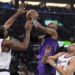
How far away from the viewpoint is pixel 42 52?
6492 millimetres

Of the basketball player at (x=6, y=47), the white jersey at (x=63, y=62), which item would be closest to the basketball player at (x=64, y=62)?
the white jersey at (x=63, y=62)

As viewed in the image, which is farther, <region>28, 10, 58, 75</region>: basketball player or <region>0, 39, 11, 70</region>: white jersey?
<region>28, 10, 58, 75</region>: basketball player

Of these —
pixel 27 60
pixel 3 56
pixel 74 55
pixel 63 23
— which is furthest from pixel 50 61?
pixel 63 23

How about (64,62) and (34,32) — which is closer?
(64,62)

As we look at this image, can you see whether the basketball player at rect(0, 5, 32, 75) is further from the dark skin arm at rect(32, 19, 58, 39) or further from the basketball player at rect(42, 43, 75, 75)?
the dark skin arm at rect(32, 19, 58, 39)

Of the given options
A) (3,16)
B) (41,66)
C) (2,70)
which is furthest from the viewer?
(3,16)

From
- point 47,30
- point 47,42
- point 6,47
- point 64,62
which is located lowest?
point 64,62

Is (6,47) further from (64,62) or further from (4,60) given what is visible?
(64,62)

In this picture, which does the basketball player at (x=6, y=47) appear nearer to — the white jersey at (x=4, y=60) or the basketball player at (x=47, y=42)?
the white jersey at (x=4, y=60)

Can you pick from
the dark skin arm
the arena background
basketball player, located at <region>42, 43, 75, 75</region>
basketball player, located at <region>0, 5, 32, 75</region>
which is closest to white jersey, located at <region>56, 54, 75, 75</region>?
basketball player, located at <region>42, 43, 75, 75</region>

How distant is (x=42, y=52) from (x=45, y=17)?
2.70 meters

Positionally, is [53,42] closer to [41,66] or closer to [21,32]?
[41,66]

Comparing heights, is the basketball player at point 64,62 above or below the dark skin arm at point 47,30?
below

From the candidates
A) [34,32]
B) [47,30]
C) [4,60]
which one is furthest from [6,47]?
[34,32]
